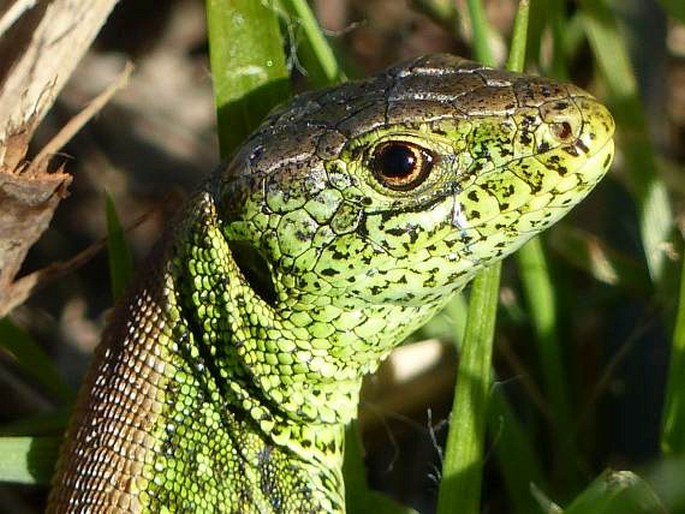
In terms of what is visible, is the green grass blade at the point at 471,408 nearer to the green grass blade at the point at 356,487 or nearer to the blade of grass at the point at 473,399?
the blade of grass at the point at 473,399

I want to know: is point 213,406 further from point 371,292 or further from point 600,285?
point 600,285

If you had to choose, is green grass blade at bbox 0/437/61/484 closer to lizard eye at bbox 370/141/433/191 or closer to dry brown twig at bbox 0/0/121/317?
dry brown twig at bbox 0/0/121/317

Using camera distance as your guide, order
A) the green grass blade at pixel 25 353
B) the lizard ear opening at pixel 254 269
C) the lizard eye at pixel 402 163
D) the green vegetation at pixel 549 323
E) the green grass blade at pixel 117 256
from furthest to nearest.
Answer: the green grass blade at pixel 25 353, the green grass blade at pixel 117 256, the green vegetation at pixel 549 323, the lizard ear opening at pixel 254 269, the lizard eye at pixel 402 163

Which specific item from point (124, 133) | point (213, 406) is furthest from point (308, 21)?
point (124, 133)

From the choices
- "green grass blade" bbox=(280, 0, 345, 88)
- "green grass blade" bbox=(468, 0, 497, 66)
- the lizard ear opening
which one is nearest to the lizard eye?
the lizard ear opening

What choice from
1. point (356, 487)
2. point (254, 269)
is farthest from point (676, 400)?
point (254, 269)

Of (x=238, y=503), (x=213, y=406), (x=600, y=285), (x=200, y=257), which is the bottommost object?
(x=600, y=285)

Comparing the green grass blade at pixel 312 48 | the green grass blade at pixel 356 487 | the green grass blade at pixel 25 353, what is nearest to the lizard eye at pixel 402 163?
the green grass blade at pixel 312 48
